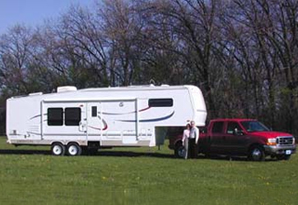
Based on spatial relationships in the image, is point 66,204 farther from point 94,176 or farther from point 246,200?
point 94,176

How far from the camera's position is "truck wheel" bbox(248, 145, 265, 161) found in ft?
70.9

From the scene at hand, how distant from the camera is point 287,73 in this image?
43.8m

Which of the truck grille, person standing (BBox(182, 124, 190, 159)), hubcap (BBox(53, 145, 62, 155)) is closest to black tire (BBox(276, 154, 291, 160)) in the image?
the truck grille

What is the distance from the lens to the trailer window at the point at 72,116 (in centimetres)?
2552

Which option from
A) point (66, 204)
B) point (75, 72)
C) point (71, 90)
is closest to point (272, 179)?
point (66, 204)

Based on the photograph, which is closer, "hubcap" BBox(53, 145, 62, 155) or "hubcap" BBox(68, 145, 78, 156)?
"hubcap" BBox(68, 145, 78, 156)

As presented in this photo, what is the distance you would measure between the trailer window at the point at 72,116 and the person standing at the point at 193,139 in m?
5.65

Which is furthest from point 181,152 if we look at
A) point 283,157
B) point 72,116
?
point 72,116

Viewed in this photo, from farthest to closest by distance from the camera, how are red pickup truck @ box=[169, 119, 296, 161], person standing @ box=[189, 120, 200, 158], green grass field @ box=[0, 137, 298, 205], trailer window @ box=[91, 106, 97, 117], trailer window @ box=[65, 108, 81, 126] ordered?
trailer window @ box=[65, 108, 81, 126]
trailer window @ box=[91, 106, 97, 117]
person standing @ box=[189, 120, 200, 158]
red pickup truck @ box=[169, 119, 296, 161]
green grass field @ box=[0, 137, 298, 205]

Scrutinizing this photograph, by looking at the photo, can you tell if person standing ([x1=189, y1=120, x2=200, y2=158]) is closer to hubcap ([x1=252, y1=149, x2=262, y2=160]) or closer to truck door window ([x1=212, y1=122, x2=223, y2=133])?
truck door window ([x1=212, y1=122, x2=223, y2=133])

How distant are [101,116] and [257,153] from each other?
24.5 ft

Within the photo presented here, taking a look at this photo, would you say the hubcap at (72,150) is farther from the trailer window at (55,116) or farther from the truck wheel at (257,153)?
the truck wheel at (257,153)

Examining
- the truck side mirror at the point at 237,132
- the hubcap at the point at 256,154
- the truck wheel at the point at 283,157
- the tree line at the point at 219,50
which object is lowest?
the truck wheel at the point at 283,157

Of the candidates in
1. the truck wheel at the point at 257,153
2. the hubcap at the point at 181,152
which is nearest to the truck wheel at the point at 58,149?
the hubcap at the point at 181,152
